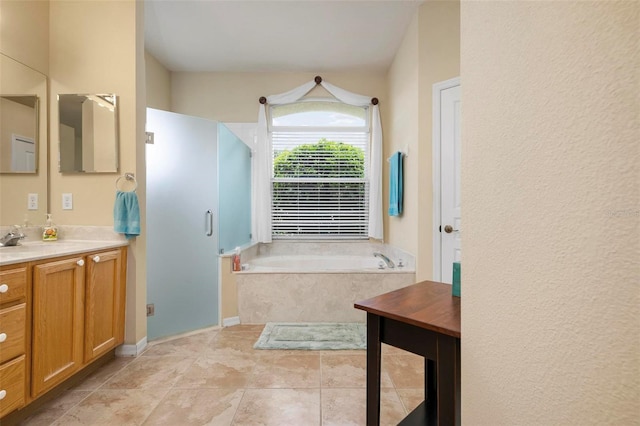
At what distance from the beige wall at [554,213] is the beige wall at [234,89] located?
314cm

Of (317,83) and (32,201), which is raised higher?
(317,83)

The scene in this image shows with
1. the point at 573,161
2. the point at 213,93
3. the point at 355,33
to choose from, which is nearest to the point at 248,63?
the point at 213,93

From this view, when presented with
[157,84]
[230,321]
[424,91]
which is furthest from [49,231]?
[424,91]

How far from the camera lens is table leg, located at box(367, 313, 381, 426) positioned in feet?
3.30

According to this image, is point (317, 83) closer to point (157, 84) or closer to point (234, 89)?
point (234, 89)

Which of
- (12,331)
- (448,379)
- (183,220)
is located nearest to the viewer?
(448,379)

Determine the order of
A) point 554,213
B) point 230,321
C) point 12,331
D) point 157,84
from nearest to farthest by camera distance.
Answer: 1. point 554,213
2. point 12,331
3. point 230,321
4. point 157,84

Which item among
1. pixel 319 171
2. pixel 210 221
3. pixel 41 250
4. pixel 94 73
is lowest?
pixel 41 250

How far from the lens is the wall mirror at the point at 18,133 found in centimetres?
173

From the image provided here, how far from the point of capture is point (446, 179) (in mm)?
2387

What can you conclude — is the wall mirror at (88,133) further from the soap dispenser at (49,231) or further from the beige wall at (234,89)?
the beige wall at (234,89)

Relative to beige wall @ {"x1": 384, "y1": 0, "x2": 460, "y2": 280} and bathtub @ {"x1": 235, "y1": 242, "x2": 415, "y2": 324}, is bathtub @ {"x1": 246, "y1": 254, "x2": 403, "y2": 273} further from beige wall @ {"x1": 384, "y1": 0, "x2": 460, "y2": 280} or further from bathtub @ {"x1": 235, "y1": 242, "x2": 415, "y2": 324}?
beige wall @ {"x1": 384, "y1": 0, "x2": 460, "y2": 280}

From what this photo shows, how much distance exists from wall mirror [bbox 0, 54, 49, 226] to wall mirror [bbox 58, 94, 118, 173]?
0.37 feet

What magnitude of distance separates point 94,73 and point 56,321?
173 cm
